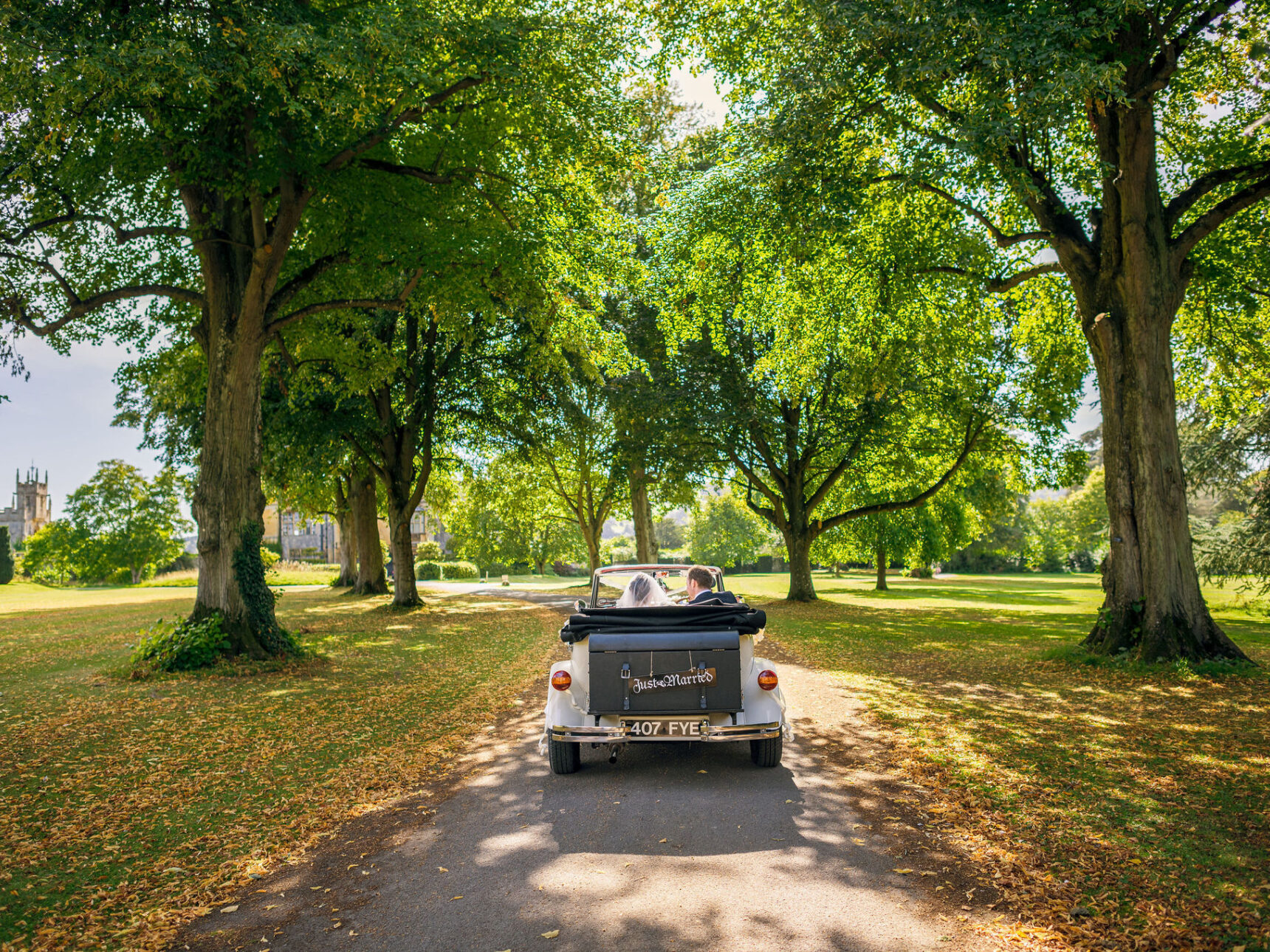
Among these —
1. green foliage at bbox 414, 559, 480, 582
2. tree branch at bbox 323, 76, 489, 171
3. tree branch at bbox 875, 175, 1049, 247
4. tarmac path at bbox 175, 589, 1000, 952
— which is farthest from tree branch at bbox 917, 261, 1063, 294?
green foliage at bbox 414, 559, 480, 582

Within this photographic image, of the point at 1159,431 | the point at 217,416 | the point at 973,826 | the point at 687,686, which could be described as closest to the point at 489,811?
the point at 687,686

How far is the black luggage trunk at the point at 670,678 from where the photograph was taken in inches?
233

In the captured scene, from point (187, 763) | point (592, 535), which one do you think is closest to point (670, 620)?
point (187, 763)

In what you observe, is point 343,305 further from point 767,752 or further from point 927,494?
point 927,494

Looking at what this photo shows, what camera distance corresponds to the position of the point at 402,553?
24484 millimetres

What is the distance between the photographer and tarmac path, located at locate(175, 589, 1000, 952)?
140 inches

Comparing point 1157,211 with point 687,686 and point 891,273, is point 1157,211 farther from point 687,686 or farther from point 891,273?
point 687,686

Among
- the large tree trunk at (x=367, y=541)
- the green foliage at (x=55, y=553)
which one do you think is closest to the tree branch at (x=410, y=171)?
the large tree trunk at (x=367, y=541)

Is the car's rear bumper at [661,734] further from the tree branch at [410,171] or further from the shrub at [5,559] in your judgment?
the shrub at [5,559]

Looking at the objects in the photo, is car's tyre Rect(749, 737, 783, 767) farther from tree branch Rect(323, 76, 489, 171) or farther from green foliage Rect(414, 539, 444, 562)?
green foliage Rect(414, 539, 444, 562)

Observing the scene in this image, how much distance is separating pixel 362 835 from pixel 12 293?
1160 cm

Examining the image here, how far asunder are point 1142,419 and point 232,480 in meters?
14.2

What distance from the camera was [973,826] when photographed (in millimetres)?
5000

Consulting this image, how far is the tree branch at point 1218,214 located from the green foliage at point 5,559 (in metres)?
66.7
